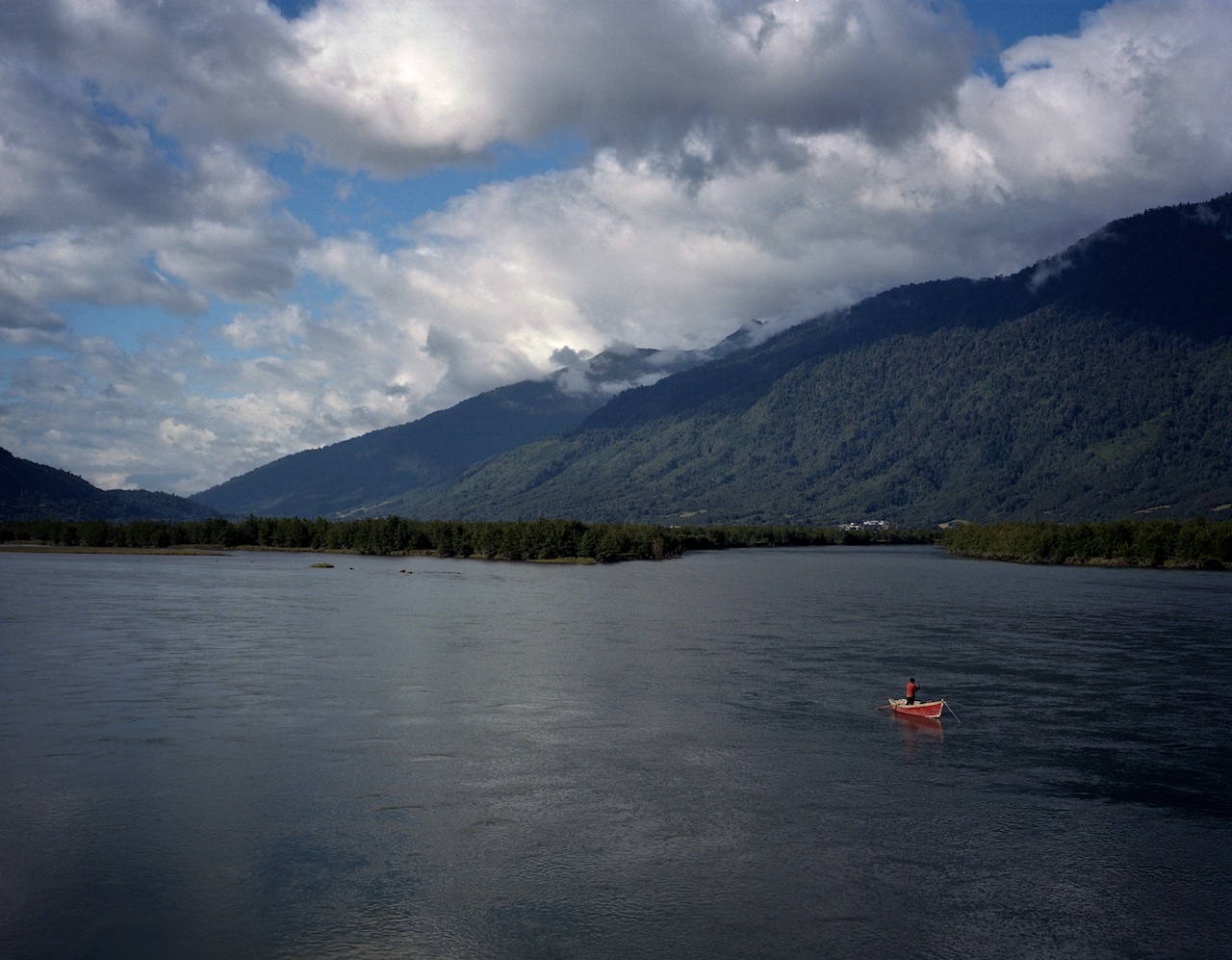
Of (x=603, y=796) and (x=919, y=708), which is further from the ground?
(x=919, y=708)

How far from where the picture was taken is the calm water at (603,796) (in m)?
28.3

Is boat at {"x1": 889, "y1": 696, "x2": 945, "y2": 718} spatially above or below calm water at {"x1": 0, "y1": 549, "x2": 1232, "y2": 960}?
above

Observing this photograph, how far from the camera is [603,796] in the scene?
38.9 metres

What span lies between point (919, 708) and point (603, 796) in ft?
69.1

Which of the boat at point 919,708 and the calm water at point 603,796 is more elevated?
the boat at point 919,708

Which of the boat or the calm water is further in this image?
the boat

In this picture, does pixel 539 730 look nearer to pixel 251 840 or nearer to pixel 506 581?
pixel 251 840

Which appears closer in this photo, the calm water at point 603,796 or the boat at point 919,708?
the calm water at point 603,796

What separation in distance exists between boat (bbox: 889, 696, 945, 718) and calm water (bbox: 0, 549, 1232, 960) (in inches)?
30.5

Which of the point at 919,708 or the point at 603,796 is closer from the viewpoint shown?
the point at 603,796

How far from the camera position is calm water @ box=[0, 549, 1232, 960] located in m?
28.3

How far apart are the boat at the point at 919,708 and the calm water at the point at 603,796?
77 centimetres

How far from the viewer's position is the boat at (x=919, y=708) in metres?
52.0

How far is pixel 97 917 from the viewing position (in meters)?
28.0
